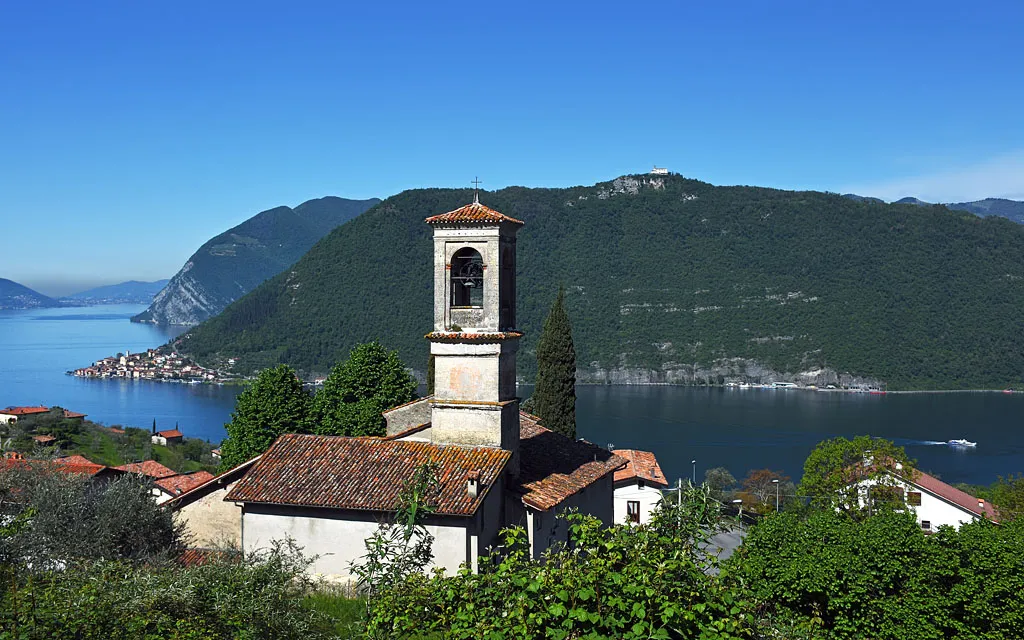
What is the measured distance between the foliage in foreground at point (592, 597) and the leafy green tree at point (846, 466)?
25938 millimetres

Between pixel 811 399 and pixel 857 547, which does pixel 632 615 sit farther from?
pixel 811 399

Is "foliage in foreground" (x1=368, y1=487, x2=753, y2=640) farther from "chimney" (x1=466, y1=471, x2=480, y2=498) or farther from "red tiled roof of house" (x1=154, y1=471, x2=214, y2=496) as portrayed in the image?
"red tiled roof of house" (x1=154, y1=471, x2=214, y2=496)

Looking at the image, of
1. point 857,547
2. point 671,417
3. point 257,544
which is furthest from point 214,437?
point 857,547

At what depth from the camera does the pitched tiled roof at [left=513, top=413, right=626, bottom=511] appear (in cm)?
1980

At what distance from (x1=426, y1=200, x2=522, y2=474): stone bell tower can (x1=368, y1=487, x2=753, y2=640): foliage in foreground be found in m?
11.7

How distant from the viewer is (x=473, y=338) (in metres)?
19.7

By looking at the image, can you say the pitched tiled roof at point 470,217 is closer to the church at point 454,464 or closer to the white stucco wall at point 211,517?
the church at point 454,464

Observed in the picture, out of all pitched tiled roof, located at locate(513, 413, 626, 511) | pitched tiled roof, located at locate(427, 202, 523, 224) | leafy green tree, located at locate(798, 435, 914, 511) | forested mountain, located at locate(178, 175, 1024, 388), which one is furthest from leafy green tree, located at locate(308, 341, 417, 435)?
forested mountain, located at locate(178, 175, 1024, 388)

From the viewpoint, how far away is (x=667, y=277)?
651 feet

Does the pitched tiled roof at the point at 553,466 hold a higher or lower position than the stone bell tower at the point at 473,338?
lower

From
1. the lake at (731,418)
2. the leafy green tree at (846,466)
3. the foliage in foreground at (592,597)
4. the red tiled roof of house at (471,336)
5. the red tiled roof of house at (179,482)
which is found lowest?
the lake at (731,418)

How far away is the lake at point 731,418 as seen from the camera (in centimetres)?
8519

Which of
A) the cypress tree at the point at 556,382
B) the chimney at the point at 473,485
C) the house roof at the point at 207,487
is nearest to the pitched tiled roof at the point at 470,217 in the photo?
the chimney at the point at 473,485

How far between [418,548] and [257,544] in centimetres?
1343
